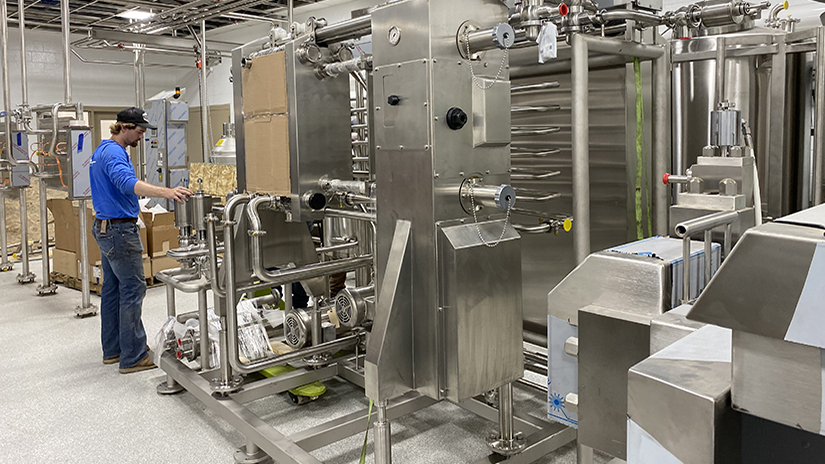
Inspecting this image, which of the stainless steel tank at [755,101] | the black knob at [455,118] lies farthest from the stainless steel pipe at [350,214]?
the stainless steel tank at [755,101]

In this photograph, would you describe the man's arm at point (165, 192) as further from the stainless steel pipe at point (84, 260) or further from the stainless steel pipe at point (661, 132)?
the stainless steel pipe at point (661, 132)

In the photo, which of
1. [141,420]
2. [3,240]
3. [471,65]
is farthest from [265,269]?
[3,240]

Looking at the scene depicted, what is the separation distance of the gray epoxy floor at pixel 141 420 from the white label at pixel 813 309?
89.0 inches

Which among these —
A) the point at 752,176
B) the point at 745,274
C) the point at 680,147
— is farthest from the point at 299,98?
the point at 745,274

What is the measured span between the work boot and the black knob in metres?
2.80

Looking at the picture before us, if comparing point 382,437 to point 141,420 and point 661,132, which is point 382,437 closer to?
point 141,420

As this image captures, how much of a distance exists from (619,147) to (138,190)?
280 cm

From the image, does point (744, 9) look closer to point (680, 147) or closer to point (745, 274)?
point (680, 147)

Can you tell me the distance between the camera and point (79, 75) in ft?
36.6

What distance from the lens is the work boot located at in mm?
3996

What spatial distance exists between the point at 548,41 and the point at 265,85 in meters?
1.70

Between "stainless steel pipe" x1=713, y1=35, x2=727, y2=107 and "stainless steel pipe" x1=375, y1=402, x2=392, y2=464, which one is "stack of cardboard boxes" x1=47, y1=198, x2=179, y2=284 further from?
"stainless steel pipe" x1=713, y1=35, x2=727, y2=107

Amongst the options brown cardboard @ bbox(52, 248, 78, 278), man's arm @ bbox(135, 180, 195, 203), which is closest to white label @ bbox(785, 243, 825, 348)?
man's arm @ bbox(135, 180, 195, 203)

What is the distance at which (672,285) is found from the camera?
122 cm
